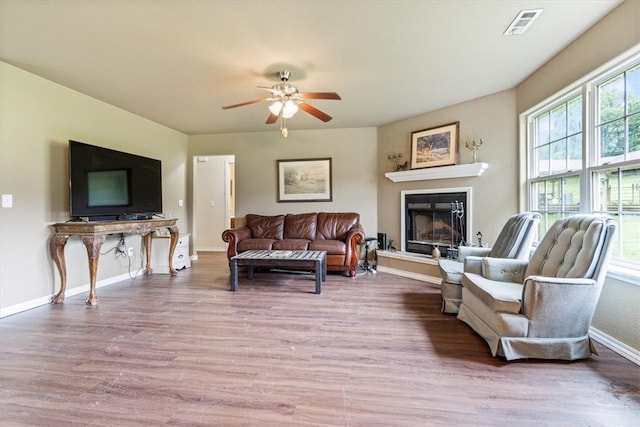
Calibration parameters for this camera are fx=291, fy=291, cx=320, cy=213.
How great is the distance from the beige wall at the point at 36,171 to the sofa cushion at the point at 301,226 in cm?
264

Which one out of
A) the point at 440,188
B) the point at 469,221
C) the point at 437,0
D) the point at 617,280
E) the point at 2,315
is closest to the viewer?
the point at 437,0

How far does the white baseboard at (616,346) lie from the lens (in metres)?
1.94

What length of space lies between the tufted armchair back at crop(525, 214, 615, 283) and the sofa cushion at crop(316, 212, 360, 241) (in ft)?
8.90

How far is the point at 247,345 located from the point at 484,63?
3353 mm

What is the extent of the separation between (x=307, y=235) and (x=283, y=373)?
3.16 m

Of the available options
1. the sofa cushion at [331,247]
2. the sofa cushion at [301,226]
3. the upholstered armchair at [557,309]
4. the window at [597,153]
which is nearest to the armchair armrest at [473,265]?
the upholstered armchair at [557,309]

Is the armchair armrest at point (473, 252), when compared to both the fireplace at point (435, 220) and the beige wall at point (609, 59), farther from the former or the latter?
the beige wall at point (609, 59)

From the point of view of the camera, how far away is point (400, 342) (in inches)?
88.2

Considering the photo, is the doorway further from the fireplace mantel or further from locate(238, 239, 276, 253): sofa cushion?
the fireplace mantel

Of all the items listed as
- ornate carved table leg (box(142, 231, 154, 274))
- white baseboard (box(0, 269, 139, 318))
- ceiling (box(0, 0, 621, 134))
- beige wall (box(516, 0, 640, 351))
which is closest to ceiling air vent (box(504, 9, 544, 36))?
ceiling (box(0, 0, 621, 134))

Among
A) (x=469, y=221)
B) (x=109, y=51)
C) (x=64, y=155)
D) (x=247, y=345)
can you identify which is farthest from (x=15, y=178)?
(x=469, y=221)

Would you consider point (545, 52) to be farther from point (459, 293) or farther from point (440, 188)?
point (459, 293)

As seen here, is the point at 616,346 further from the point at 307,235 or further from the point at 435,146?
the point at 307,235

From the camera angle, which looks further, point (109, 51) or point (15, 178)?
point (15, 178)
